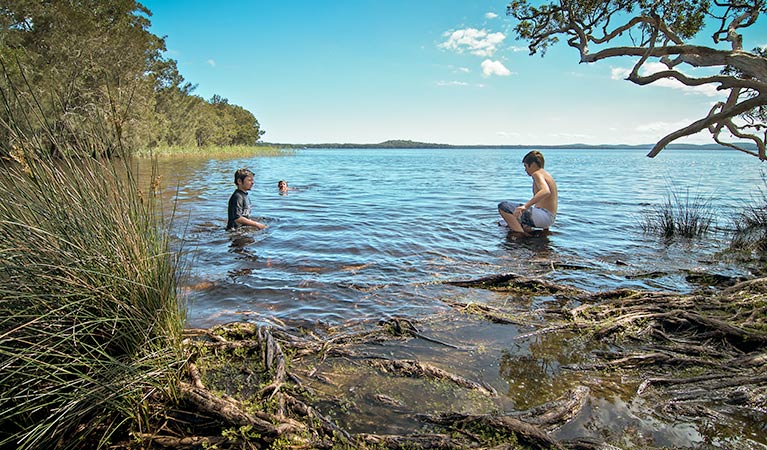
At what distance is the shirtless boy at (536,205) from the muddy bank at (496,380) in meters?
4.56

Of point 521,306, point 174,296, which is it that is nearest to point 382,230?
point 521,306

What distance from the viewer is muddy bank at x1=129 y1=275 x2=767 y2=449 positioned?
2.57 meters

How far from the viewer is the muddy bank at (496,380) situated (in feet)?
8.43

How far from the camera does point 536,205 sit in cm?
983

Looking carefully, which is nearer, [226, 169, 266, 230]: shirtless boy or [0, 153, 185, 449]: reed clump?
[0, 153, 185, 449]: reed clump

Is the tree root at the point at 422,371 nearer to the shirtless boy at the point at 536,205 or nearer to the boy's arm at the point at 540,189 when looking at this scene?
the shirtless boy at the point at 536,205

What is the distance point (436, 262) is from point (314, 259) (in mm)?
2220

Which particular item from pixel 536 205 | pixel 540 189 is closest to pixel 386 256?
pixel 540 189

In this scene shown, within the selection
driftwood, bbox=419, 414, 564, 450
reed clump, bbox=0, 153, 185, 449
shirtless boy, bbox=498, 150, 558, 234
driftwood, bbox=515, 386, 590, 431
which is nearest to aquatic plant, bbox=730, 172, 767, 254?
shirtless boy, bbox=498, 150, 558, 234

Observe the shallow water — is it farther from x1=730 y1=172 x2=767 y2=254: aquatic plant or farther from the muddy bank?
the muddy bank

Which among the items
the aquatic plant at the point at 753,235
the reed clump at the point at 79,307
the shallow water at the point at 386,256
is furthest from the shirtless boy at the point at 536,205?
the reed clump at the point at 79,307

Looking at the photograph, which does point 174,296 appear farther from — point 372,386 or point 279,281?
point 279,281

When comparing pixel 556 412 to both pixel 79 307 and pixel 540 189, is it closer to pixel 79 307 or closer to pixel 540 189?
pixel 79 307

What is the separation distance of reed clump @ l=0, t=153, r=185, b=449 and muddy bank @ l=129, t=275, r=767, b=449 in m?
0.36
